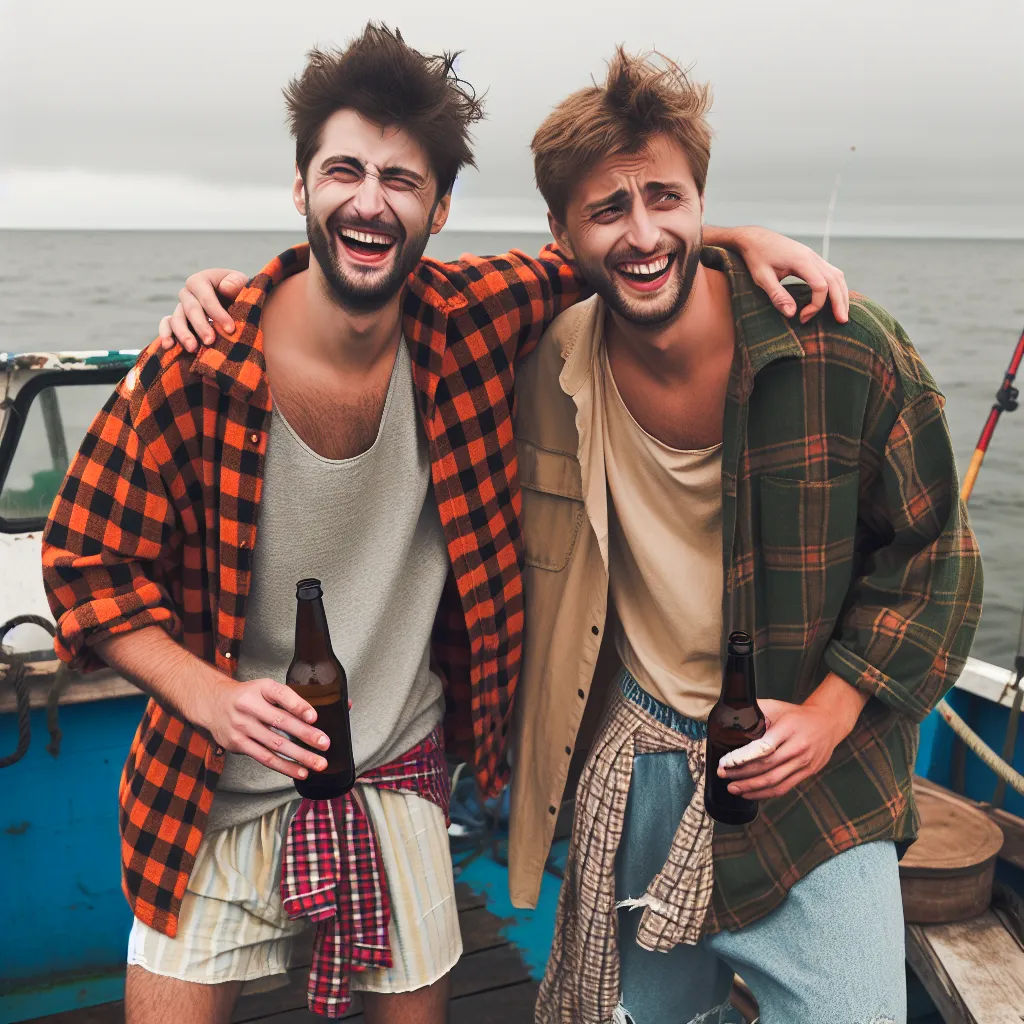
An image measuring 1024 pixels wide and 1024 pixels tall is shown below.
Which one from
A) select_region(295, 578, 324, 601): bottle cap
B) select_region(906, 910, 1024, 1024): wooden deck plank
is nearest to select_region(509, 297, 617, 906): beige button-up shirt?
select_region(295, 578, 324, 601): bottle cap

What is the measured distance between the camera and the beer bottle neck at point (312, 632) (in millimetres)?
2041

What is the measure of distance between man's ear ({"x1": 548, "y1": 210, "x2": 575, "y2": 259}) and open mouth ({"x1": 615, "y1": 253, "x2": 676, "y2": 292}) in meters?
0.23

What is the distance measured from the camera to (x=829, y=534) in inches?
88.4

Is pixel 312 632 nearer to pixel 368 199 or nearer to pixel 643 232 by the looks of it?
pixel 368 199

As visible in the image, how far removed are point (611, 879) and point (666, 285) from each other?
1380 millimetres

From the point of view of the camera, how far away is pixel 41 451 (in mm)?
4094

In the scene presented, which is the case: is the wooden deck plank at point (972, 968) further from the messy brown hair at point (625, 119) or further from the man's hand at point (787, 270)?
the messy brown hair at point (625, 119)

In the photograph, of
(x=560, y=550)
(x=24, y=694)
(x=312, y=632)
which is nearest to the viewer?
(x=312, y=632)

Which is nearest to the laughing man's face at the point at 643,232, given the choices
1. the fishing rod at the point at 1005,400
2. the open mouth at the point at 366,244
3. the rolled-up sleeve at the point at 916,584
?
the open mouth at the point at 366,244

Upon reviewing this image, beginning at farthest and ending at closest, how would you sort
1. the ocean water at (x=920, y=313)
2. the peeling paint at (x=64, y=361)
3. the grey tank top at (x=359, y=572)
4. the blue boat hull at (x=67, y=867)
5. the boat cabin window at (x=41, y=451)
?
the ocean water at (x=920, y=313), the boat cabin window at (x=41, y=451), the peeling paint at (x=64, y=361), the blue boat hull at (x=67, y=867), the grey tank top at (x=359, y=572)

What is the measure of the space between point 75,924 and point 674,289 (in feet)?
10.4

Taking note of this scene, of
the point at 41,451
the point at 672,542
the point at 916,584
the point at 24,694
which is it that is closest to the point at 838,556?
the point at 916,584

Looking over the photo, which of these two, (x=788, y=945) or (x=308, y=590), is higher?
(x=308, y=590)

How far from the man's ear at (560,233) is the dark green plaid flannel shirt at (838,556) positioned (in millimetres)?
365
